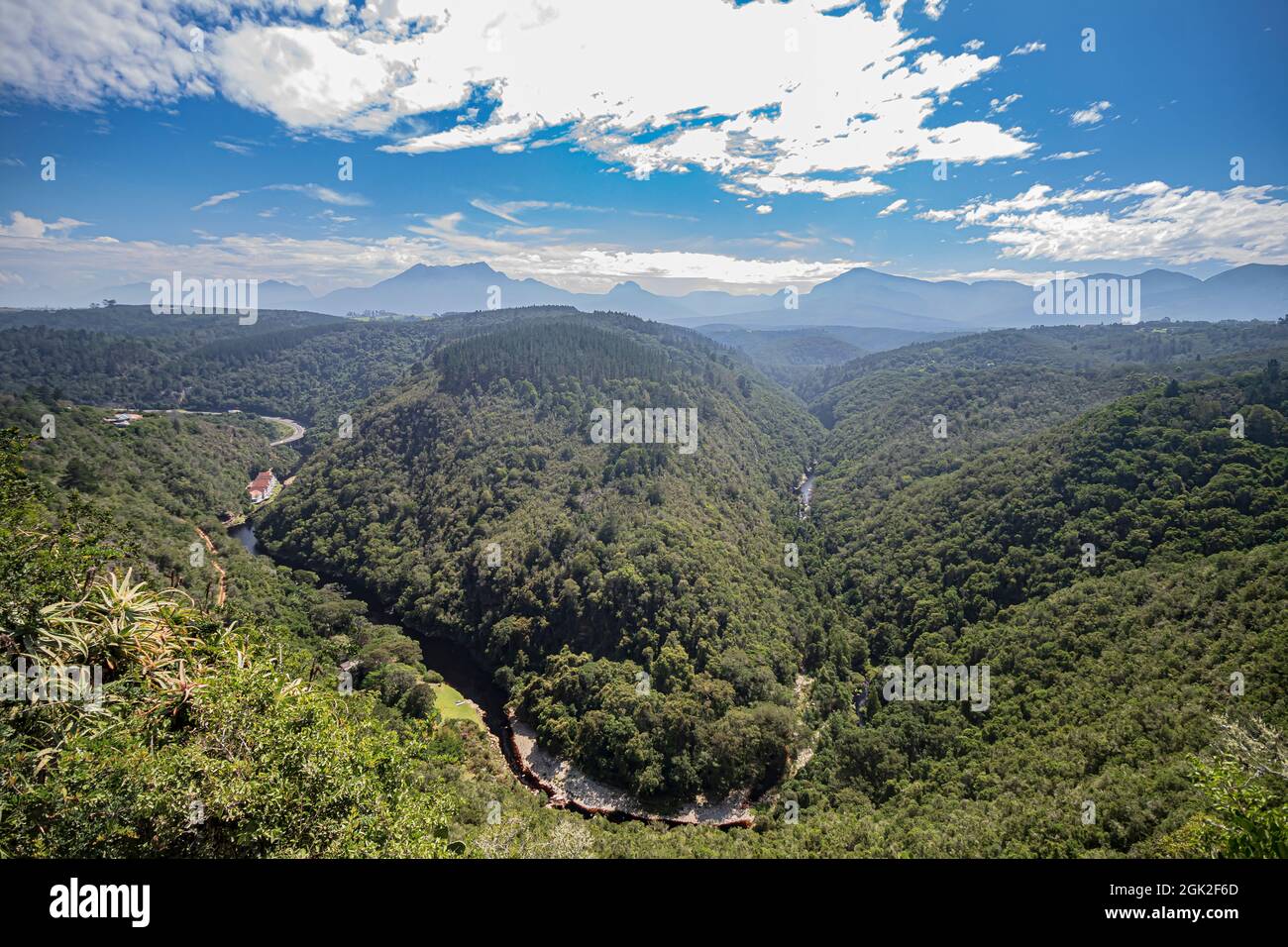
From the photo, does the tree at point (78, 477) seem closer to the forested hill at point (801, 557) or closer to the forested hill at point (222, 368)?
the forested hill at point (801, 557)

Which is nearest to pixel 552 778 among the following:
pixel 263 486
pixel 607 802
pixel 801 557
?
pixel 607 802

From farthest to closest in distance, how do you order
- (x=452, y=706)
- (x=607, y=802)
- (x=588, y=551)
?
→ (x=588, y=551), (x=452, y=706), (x=607, y=802)

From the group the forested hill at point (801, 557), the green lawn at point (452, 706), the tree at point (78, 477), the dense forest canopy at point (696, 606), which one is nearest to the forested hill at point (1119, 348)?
the forested hill at point (801, 557)

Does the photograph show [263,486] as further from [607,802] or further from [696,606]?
[607,802]

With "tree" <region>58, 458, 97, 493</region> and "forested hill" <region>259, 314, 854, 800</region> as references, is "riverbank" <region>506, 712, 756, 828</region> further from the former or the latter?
"tree" <region>58, 458, 97, 493</region>
